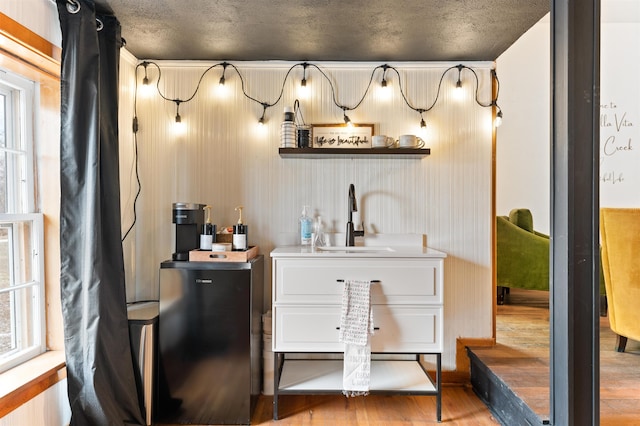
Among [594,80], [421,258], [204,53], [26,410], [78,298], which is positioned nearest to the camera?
[594,80]

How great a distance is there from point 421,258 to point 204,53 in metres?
1.88

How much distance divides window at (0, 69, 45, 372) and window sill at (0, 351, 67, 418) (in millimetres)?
65

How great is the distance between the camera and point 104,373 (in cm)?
190

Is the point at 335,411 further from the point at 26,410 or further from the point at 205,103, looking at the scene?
the point at 205,103

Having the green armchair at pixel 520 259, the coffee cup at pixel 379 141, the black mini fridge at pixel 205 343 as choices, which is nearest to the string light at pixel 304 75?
the coffee cup at pixel 379 141

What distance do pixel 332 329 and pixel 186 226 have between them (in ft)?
3.39

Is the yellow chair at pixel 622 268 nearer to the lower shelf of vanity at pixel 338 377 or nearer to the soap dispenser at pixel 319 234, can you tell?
the lower shelf of vanity at pixel 338 377

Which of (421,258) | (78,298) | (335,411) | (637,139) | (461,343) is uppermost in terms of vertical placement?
(637,139)

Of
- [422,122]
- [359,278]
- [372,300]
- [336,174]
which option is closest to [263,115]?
[336,174]

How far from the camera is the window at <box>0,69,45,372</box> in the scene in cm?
185

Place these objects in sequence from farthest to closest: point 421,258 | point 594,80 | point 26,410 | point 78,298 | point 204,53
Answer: point 204,53 < point 421,258 < point 78,298 < point 26,410 < point 594,80

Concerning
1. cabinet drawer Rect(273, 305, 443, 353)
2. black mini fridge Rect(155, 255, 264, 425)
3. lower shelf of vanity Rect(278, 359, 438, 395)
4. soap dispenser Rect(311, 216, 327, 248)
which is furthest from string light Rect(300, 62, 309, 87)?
lower shelf of vanity Rect(278, 359, 438, 395)

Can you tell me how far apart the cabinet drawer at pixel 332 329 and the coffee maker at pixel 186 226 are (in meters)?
0.64

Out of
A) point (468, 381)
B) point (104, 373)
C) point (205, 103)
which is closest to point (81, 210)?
point (104, 373)
